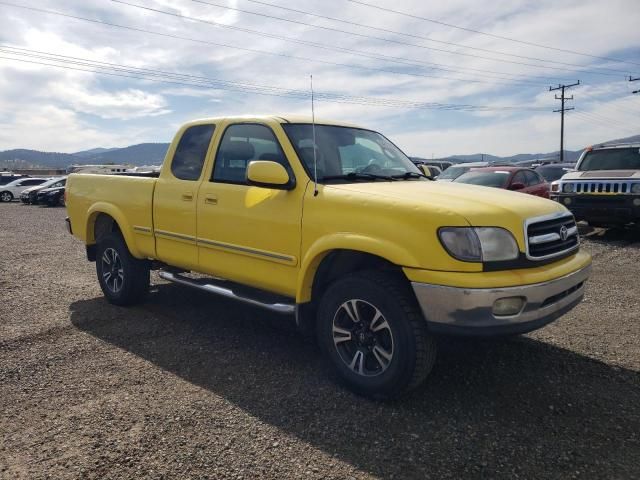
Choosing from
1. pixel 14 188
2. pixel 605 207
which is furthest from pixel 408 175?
pixel 14 188

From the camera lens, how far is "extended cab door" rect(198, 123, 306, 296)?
3.79 m

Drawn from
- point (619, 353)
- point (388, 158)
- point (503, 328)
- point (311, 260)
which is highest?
point (388, 158)

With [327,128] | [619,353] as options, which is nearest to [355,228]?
[327,128]

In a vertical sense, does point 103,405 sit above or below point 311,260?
below

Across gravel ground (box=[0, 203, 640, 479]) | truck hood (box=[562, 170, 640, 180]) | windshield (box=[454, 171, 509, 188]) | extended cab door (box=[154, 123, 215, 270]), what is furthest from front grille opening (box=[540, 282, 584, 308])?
windshield (box=[454, 171, 509, 188])

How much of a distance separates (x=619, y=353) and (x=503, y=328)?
6.42 feet

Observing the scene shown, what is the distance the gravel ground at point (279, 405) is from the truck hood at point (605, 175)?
18.1 ft

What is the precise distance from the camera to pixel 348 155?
4230 mm

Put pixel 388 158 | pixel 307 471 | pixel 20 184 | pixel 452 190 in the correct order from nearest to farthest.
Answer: pixel 307 471 < pixel 452 190 < pixel 388 158 < pixel 20 184

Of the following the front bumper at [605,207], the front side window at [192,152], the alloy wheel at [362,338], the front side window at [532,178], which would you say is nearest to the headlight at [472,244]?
the alloy wheel at [362,338]

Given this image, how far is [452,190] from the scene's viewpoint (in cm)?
374

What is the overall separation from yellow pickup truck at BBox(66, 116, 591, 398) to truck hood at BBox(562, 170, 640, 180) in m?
7.20

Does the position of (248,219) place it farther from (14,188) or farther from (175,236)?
(14,188)

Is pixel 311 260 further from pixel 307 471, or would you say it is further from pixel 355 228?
pixel 307 471
